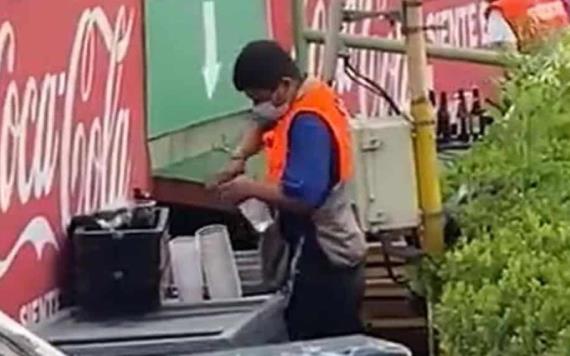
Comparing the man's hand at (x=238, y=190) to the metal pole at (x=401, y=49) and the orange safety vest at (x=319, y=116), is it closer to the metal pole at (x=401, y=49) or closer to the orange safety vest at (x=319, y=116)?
the orange safety vest at (x=319, y=116)

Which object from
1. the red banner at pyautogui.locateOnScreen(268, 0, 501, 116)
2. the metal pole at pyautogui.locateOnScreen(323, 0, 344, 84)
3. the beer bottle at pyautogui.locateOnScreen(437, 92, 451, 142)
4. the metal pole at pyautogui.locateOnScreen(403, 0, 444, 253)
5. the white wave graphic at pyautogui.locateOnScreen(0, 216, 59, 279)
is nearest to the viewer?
the white wave graphic at pyautogui.locateOnScreen(0, 216, 59, 279)

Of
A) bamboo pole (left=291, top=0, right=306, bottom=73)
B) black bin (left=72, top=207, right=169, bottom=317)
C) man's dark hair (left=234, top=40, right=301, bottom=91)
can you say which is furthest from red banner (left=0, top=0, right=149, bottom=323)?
bamboo pole (left=291, top=0, right=306, bottom=73)

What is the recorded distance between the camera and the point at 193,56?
9.73 meters

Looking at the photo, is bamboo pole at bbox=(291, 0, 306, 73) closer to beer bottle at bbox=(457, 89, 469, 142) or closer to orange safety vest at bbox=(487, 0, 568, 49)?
beer bottle at bbox=(457, 89, 469, 142)

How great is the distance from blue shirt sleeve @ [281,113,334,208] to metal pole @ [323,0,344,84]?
2.09 m

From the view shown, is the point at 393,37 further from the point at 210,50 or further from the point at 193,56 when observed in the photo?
the point at 193,56

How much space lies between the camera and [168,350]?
6.19m

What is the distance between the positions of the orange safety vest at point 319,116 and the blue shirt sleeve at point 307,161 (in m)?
0.03

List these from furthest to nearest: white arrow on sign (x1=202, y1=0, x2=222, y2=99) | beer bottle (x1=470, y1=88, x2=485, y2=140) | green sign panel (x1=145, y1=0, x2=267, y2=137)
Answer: beer bottle (x1=470, y1=88, x2=485, y2=140) < white arrow on sign (x1=202, y1=0, x2=222, y2=99) < green sign panel (x1=145, y1=0, x2=267, y2=137)

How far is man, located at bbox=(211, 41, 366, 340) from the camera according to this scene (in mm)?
7324

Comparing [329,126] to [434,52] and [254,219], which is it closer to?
[254,219]

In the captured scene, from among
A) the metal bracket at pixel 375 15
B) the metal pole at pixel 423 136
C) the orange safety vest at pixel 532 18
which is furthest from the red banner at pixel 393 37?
the metal pole at pixel 423 136

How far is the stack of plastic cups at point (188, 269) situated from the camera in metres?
7.64

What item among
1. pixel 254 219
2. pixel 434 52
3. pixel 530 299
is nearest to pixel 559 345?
pixel 530 299
